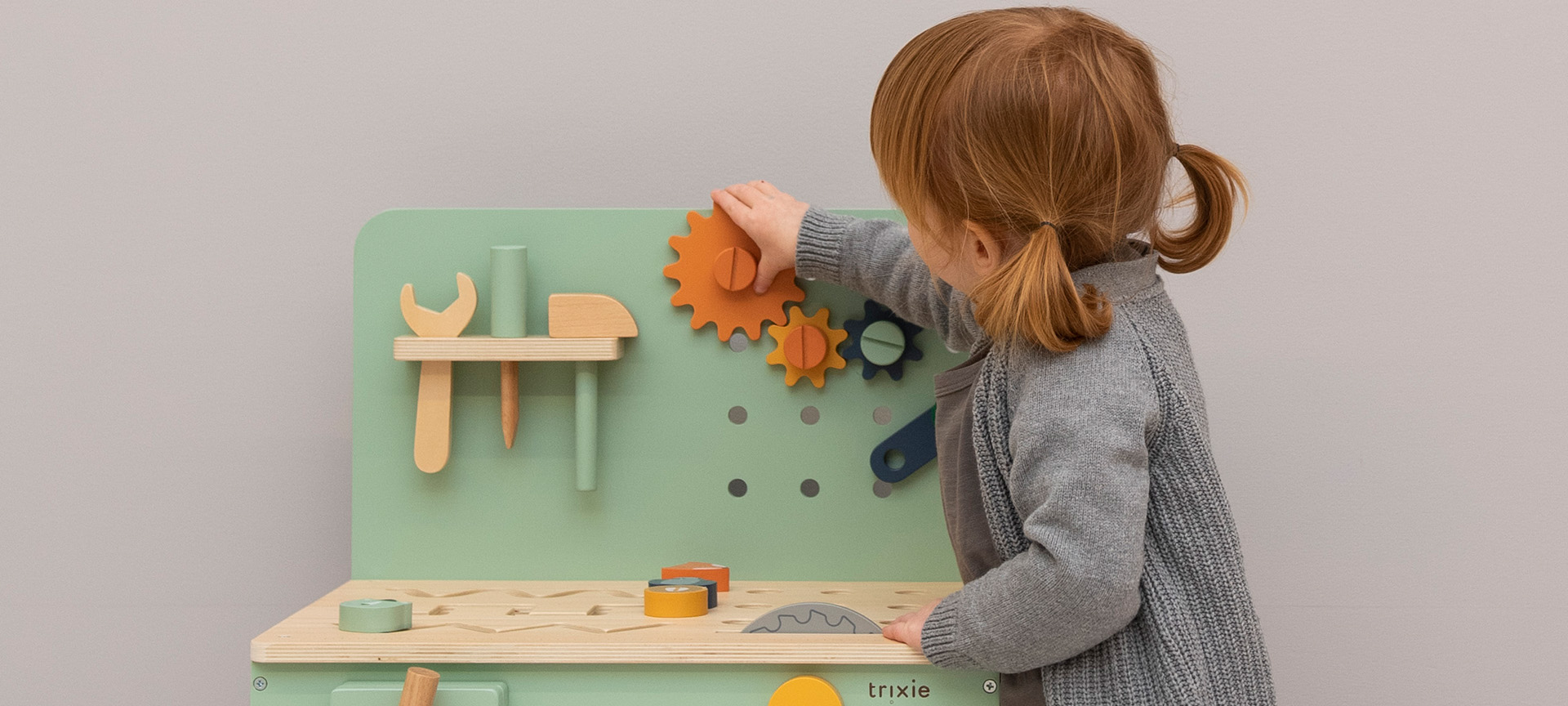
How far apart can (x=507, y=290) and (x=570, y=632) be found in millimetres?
268

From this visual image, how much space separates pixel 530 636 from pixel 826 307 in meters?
0.34

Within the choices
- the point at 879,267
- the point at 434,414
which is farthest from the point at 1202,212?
the point at 434,414

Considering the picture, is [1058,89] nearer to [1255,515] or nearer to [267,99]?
[1255,515]

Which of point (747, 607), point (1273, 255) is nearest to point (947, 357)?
point (747, 607)

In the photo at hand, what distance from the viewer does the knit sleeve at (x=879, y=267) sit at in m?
0.86

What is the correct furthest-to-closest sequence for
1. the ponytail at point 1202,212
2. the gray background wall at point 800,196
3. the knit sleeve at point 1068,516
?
the gray background wall at point 800,196
the ponytail at point 1202,212
the knit sleeve at point 1068,516

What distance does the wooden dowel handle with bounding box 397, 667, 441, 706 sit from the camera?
0.70m

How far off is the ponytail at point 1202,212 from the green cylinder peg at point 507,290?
1.48 ft

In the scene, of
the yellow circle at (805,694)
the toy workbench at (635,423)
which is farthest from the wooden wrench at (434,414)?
the yellow circle at (805,694)

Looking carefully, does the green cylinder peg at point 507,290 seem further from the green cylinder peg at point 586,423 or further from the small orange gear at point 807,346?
the small orange gear at point 807,346

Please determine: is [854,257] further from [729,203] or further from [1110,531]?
[1110,531]

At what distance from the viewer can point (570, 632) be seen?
763mm

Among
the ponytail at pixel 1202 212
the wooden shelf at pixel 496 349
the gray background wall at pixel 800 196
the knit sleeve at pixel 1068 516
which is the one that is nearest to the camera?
the knit sleeve at pixel 1068 516

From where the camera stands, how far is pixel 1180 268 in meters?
0.82
